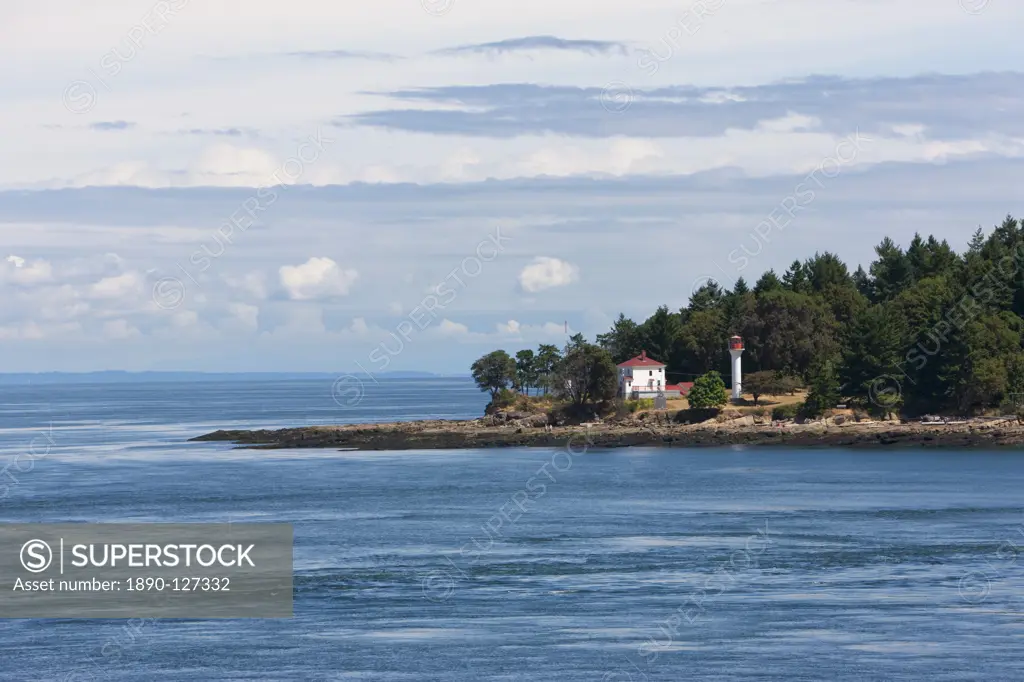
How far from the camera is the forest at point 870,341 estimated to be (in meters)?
126

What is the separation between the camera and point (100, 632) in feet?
134

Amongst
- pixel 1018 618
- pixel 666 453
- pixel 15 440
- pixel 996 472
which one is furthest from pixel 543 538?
pixel 15 440

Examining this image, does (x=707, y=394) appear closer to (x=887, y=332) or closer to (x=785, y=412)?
(x=785, y=412)

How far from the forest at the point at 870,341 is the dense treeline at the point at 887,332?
14 centimetres

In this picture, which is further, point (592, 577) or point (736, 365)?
point (736, 365)

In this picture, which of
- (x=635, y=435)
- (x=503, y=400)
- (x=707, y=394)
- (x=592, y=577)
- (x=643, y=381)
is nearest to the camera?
(x=592, y=577)

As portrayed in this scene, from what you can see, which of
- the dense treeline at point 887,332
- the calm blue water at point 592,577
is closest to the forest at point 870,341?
the dense treeline at point 887,332

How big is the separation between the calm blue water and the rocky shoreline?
1929 centimetres

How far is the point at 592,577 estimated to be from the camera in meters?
48.9

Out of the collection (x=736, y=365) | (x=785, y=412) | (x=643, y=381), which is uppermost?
(x=736, y=365)

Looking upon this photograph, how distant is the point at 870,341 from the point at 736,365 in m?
16.6

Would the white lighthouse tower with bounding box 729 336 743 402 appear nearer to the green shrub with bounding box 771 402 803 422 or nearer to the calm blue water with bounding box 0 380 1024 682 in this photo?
the green shrub with bounding box 771 402 803 422

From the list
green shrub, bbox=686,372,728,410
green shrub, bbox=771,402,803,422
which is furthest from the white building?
green shrub, bbox=771,402,803,422

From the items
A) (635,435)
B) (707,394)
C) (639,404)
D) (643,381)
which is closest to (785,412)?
(707,394)
